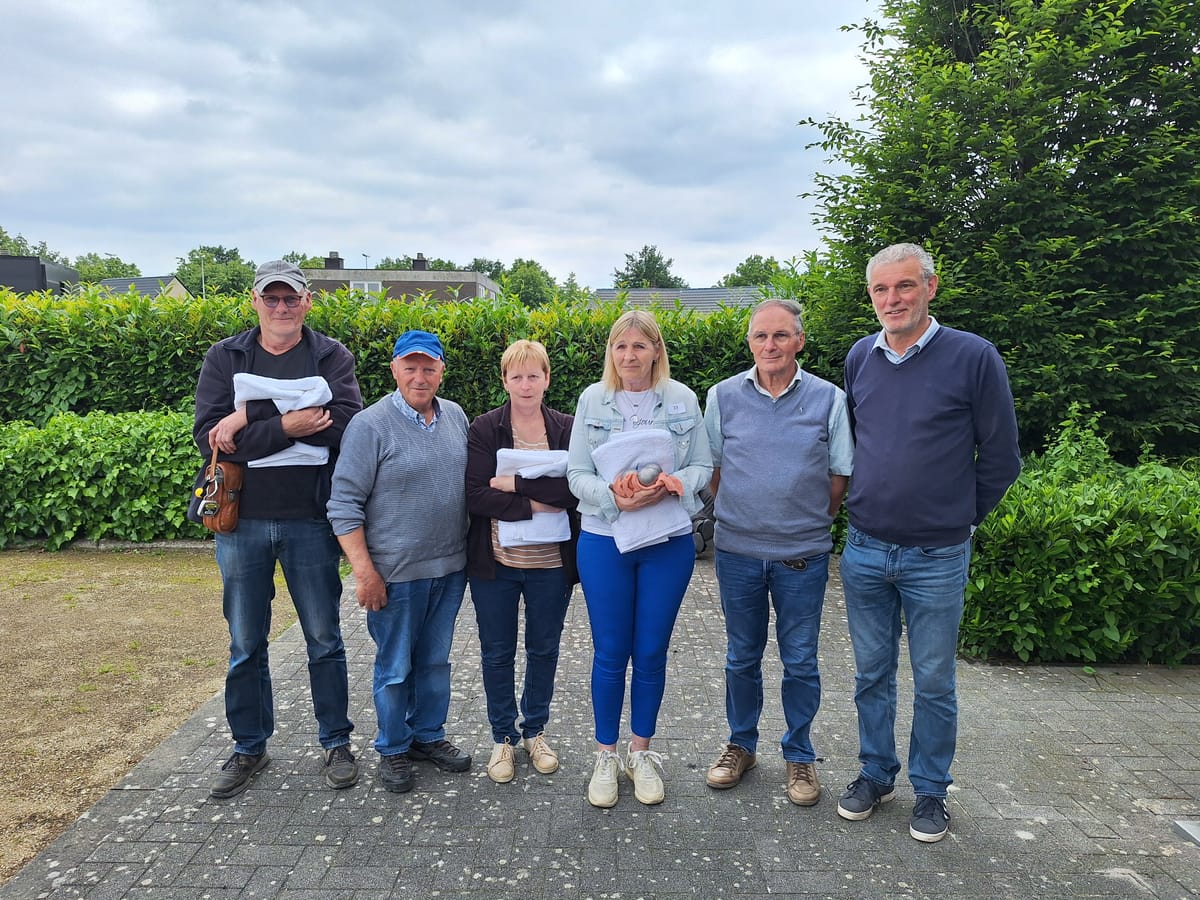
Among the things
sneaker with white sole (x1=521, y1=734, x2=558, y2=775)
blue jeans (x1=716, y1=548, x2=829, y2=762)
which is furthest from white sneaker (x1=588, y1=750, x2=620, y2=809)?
blue jeans (x1=716, y1=548, x2=829, y2=762)

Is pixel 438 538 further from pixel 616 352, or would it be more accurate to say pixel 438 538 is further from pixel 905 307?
pixel 905 307

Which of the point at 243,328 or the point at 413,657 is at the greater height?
the point at 243,328

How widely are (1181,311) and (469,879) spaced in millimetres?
6582

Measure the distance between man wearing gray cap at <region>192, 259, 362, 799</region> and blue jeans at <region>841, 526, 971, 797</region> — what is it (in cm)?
216

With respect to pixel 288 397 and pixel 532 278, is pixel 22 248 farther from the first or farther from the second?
pixel 288 397

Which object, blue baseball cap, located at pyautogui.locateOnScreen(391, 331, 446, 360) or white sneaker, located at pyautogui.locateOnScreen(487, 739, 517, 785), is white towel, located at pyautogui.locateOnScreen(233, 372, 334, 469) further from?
white sneaker, located at pyautogui.locateOnScreen(487, 739, 517, 785)

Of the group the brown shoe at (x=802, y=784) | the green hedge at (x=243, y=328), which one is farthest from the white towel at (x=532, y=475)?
the green hedge at (x=243, y=328)

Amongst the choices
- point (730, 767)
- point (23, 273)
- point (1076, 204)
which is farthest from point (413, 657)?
point (23, 273)

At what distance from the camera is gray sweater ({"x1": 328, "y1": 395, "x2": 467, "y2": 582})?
2996 mm

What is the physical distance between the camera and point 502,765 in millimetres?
3258

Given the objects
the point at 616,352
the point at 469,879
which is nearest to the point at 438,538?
the point at 616,352

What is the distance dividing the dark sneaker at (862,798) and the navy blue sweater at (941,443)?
1.04m

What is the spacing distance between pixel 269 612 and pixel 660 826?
1808 millimetres

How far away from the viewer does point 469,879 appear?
261 centimetres
